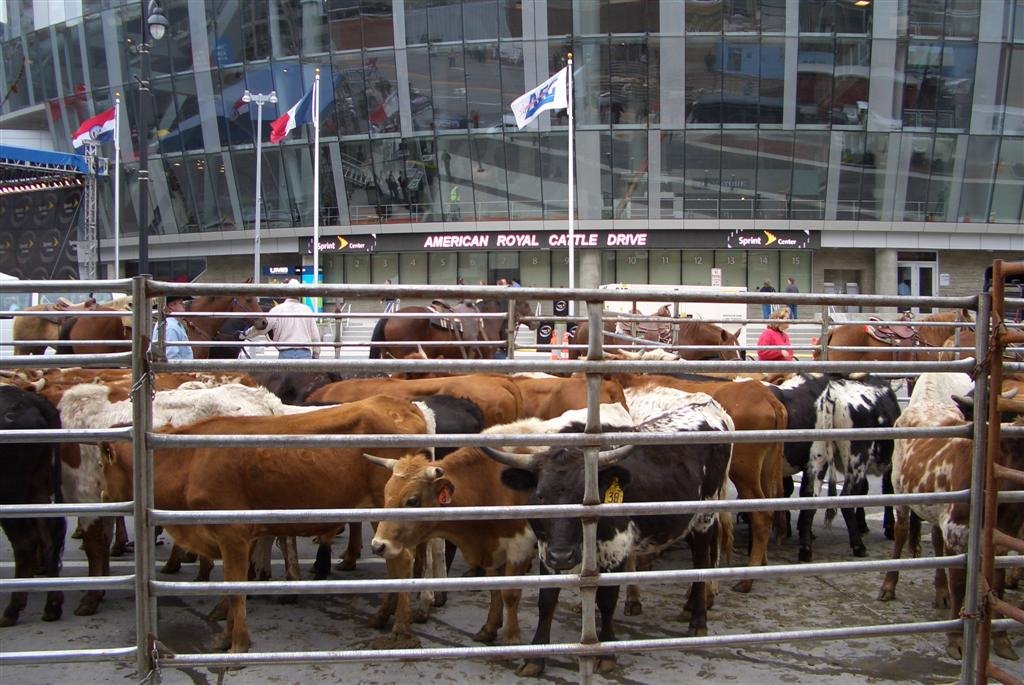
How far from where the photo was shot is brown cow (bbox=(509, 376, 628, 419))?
318 inches

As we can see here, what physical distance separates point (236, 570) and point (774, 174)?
41765mm

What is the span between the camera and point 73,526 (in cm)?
959

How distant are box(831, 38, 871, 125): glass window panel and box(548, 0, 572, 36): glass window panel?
1286 centimetres

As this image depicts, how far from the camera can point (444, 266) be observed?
4812 cm

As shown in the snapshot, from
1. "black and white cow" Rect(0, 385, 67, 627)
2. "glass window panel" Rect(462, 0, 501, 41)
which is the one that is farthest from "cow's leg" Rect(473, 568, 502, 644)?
"glass window panel" Rect(462, 0, 501, 41)

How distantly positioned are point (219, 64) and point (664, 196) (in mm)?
24552

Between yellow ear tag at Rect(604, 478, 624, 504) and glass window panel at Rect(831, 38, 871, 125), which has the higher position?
glass window panel at Rect(831, 38, 871, 125)

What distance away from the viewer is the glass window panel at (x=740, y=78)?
42.1 meters

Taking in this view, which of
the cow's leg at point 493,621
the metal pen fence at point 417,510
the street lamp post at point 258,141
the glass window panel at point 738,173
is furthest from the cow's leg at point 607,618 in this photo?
the glass window panel at point 738,173

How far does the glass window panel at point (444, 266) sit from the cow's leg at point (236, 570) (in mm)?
42381

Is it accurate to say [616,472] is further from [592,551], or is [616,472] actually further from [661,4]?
[661,4]

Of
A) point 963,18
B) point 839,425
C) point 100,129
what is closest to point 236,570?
point 839,425

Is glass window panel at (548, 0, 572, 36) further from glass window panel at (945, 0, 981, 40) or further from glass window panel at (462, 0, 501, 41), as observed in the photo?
glass window panel at (945, 0, 981, 40)

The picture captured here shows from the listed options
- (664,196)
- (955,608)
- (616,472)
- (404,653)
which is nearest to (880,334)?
(955,608)
